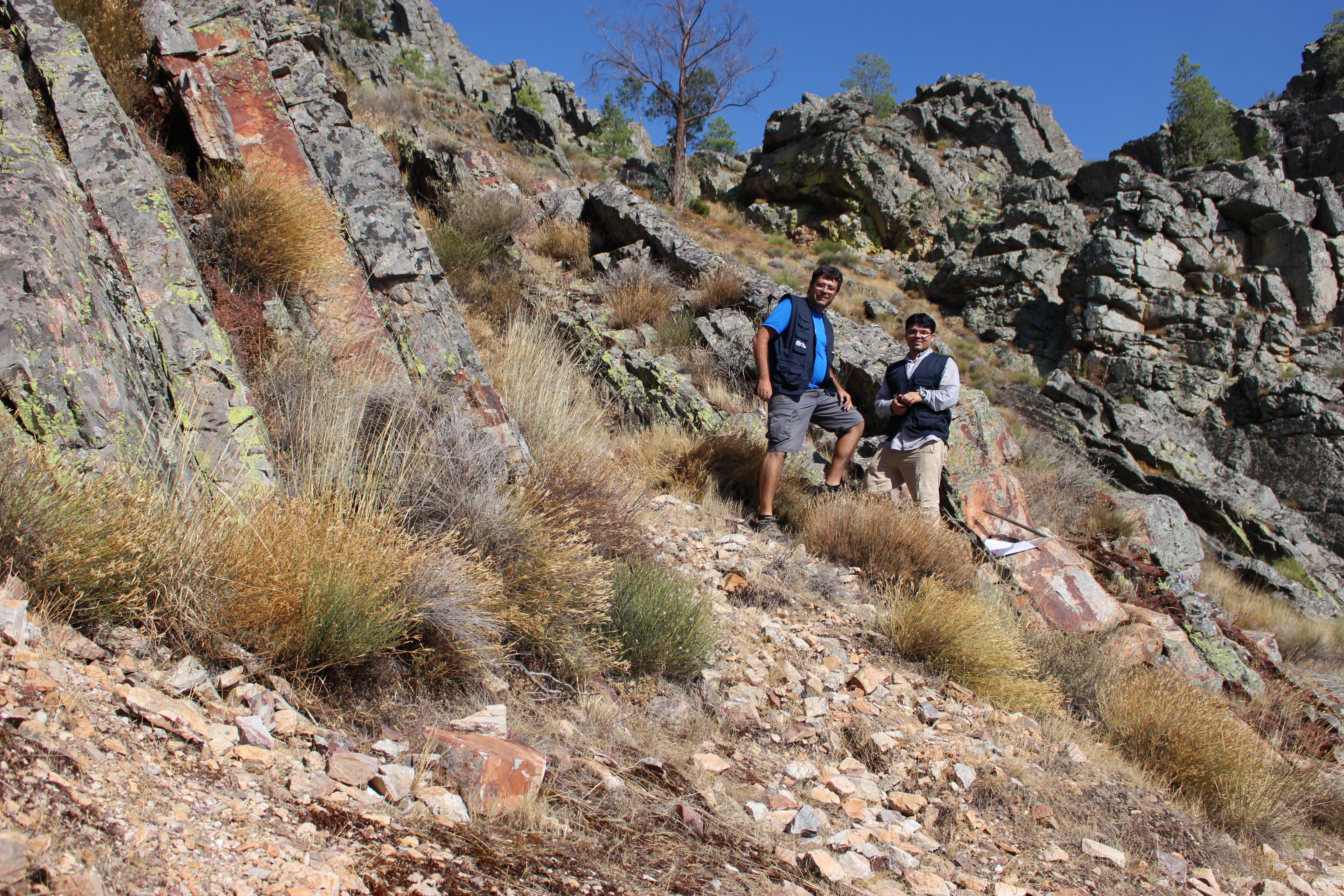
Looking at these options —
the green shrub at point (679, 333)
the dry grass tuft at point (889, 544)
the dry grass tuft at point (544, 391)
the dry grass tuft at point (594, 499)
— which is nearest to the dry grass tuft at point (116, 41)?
the dry grass tuft at point (544, 391)

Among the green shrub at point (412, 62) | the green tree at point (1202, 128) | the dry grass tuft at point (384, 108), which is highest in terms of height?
the green tree at point (1202, 128)

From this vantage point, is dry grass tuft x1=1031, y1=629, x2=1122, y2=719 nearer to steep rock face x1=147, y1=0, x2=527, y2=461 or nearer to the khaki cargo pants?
the khaki cargo pants

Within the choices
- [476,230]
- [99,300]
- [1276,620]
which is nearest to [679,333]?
[476,230]

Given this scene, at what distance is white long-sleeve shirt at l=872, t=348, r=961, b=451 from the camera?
18.2 feet

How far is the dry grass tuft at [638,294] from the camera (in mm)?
9008

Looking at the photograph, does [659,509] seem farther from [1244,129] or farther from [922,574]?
[1244,129]

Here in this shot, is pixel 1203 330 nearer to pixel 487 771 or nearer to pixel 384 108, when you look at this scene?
pixel 384 108

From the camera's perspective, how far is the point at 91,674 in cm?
167

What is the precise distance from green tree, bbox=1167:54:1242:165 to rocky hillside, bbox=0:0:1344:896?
24405 mm

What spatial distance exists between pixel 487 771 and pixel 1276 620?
11.2m

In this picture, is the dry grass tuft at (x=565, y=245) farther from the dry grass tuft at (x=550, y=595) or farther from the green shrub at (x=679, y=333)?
the dry grass tuft at (x=550, y=595)

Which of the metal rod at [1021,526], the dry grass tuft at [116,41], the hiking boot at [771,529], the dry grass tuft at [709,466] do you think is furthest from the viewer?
the metal rod at [1021,526]

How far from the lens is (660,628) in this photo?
10.9 ft

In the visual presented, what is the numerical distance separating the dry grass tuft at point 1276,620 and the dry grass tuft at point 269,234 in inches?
393
